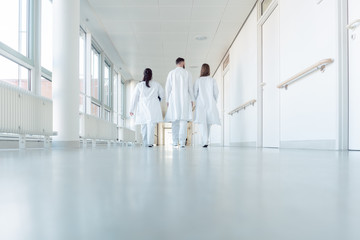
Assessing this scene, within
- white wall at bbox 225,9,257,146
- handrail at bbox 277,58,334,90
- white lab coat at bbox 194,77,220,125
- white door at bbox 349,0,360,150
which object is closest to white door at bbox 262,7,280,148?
white wall at bbox 225,9,257,146

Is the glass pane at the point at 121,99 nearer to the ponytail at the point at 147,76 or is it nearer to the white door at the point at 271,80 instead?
the ponytail at the point at 147,76

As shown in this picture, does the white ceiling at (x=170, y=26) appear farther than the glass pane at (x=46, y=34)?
Yes

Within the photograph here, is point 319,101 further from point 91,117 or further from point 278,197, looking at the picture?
point 91,117

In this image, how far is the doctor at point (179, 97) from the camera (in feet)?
14.6

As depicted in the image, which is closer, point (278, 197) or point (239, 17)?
point (278, 197)

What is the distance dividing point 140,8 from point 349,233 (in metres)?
5.58

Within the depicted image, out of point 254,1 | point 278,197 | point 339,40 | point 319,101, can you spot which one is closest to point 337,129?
point 319,101

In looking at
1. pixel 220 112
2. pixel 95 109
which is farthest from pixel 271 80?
pixel 95 109

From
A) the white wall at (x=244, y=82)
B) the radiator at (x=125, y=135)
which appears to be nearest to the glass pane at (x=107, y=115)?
the radiator at (x=125, y=135)

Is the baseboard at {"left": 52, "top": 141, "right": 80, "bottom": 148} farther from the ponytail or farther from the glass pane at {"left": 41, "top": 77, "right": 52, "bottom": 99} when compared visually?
the ponytail

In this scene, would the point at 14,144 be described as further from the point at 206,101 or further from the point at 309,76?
the point at 309,76

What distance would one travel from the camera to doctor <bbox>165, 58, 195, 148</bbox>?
444 cm

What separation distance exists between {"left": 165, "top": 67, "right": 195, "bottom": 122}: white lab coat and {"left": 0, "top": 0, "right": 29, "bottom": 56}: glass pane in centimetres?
213

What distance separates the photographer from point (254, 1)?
504 cm
